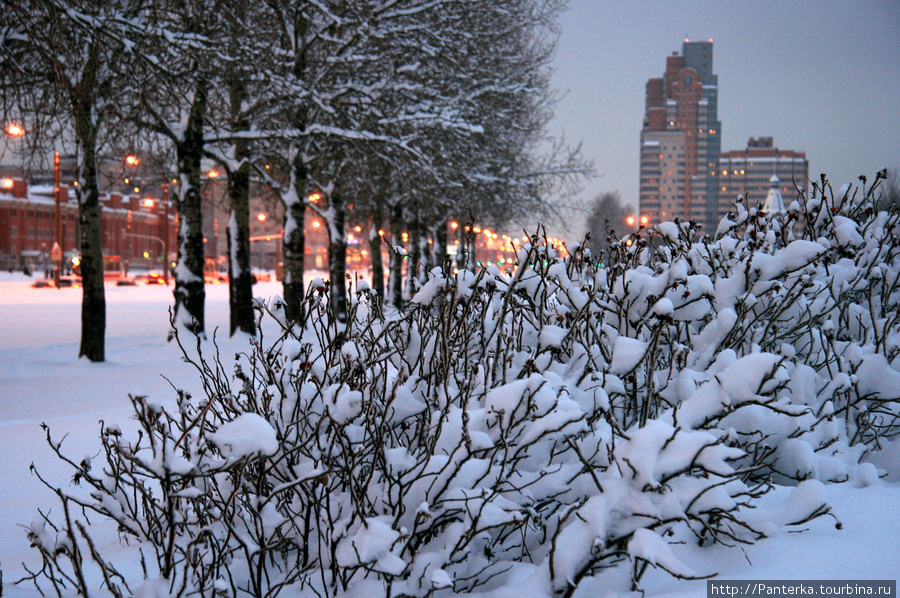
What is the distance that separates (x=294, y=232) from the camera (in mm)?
14859

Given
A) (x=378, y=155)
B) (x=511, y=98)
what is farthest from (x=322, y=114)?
(x=511, y=98)

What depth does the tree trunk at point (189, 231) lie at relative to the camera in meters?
12.2

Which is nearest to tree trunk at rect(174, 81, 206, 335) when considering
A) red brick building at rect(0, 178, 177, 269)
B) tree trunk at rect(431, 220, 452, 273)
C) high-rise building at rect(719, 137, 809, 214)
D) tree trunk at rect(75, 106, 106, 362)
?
tree trunk at rect(75, 106, 106, 362)

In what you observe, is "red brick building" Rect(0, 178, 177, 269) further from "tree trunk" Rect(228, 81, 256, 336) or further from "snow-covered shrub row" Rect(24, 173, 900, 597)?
"snow-covered shrub row" Rect(24, 173, 900, 597)

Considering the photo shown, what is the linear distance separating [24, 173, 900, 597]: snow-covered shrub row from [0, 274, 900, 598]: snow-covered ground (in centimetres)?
11

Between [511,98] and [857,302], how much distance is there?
531 inches

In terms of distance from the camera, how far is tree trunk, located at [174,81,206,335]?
12.2 meters

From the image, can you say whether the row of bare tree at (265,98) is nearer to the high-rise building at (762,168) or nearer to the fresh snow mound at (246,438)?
the fresh snow mound at (246,438)

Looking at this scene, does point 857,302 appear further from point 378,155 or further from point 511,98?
point 511,98

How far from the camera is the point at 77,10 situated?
6.62m

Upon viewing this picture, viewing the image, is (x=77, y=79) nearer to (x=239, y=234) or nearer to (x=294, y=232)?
(x=239, y=234)

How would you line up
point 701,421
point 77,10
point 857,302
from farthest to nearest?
point 77,10 < point 857,302 < point 701,421

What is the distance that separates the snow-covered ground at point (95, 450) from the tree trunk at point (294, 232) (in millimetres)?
1864

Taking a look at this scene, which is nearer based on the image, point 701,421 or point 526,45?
point 701,421
